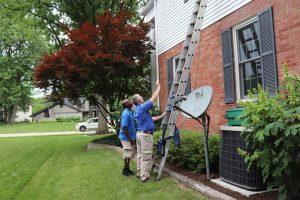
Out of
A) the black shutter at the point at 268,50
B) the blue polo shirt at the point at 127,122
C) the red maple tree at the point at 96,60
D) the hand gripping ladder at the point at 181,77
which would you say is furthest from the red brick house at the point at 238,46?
the blue polo shirt at the point at 127,122

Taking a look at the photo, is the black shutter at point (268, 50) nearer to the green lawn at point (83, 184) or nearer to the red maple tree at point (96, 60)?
the green lawn at point (83, 184)

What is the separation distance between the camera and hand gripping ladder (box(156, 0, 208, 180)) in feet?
25.1

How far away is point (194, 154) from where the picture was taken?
309 inches

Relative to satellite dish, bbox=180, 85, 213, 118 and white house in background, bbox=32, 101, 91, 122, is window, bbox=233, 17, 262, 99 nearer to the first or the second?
satellite dish, bbox=180, 85, 213, 118

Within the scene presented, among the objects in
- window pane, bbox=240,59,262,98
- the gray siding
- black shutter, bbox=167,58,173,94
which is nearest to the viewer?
window pane, bbox=240,59,262,98

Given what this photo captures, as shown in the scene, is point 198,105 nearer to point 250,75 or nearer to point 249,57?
point 250,75

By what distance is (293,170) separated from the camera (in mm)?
4625

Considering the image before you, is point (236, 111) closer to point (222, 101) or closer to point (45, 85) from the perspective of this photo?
point (222, 101)

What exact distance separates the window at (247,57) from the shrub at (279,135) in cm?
400

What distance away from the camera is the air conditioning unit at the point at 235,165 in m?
5.77

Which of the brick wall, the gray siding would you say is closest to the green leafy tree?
the gray siding

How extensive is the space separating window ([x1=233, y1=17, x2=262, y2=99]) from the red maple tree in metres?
5.39

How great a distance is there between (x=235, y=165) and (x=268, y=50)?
10.0 ft

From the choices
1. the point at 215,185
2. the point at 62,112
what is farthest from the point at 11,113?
the point at 215,185
